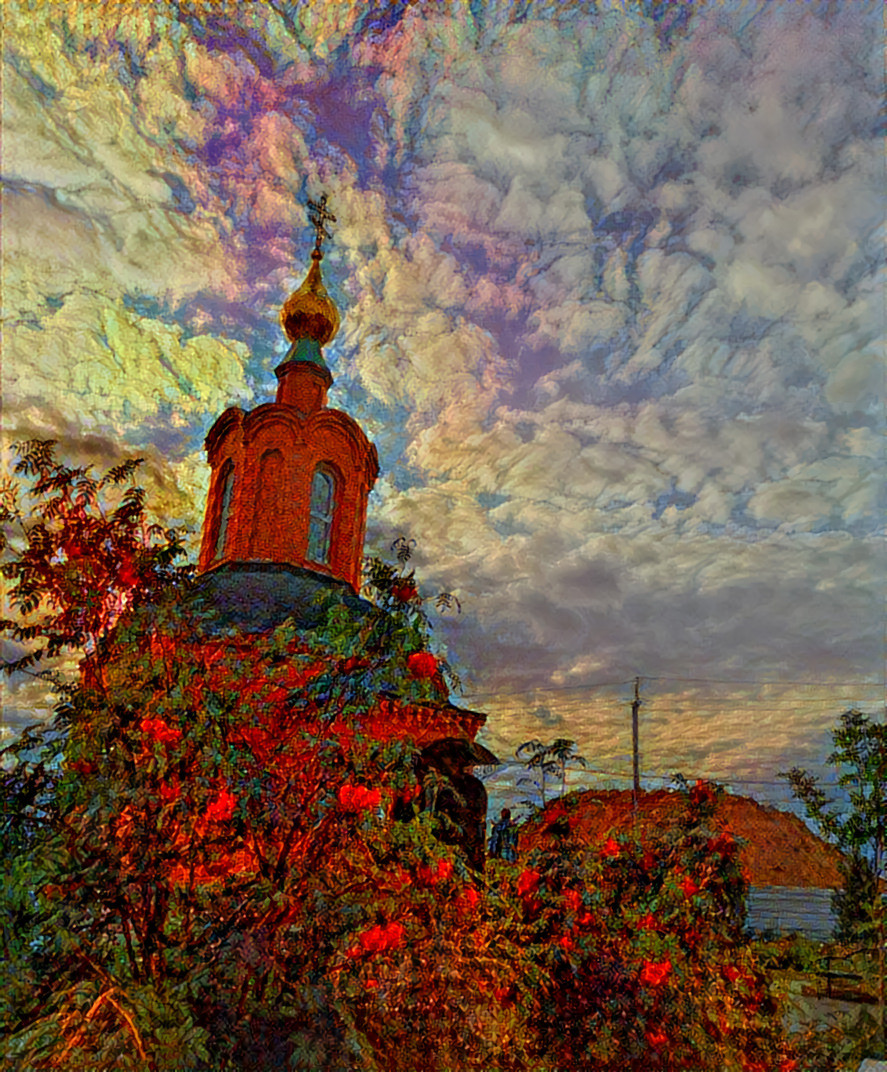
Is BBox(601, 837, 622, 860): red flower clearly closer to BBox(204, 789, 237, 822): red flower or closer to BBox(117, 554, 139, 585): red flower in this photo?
BBox(204, 789, 237, 822): red flower

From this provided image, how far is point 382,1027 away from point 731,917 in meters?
2.71

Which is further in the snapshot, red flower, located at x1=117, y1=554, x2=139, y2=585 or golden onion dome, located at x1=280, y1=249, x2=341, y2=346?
golden onion dome, located at x1=280, y1=249, x2=341, y2=346

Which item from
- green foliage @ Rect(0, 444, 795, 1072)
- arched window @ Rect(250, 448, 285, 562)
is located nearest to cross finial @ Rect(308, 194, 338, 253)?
Answer: arched window @ Rect(250, 448, 285, 562)

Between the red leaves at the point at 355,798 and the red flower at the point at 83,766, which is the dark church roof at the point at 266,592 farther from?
the red leaves at the point at 355,798

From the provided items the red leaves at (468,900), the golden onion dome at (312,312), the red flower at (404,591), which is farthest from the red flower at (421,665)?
the golden onion dome at (312,312)

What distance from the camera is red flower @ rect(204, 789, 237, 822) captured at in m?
3.62

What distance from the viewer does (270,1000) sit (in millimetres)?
3277

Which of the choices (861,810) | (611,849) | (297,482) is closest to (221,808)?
(611,849)

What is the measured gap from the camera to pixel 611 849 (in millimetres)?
5145

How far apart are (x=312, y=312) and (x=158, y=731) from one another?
50.0 feet

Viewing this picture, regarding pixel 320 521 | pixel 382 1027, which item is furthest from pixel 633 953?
pixel 320 521

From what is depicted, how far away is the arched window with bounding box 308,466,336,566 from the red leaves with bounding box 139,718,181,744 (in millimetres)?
11444

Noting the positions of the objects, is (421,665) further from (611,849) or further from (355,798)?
(611,849)

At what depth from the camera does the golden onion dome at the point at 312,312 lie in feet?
56.3
